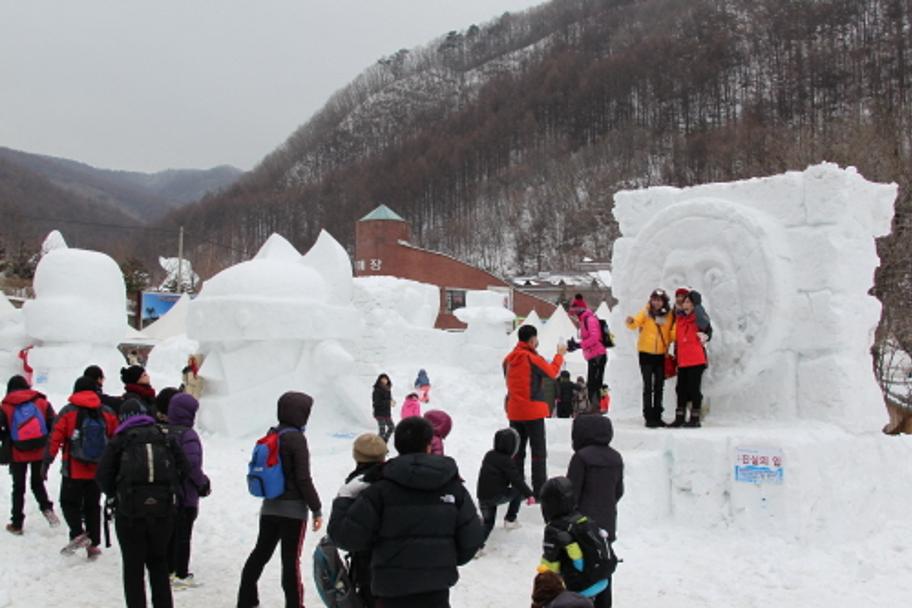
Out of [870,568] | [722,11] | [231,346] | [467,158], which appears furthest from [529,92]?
[870,568]

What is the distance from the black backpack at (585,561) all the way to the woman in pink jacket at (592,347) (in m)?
5.73

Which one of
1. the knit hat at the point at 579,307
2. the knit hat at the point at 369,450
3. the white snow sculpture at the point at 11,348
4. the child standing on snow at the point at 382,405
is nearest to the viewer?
the knit hat at the point at 369,450

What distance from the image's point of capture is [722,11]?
7219cm

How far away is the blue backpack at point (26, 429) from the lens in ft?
18.9

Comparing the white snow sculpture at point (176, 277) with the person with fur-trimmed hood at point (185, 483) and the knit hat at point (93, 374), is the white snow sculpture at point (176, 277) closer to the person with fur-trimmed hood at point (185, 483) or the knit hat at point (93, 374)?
the knit hat at point (93, 374)

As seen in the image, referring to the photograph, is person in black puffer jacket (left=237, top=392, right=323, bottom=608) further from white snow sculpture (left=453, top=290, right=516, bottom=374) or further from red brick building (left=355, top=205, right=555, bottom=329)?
red brick building (left=355, top=205, right=555, bottom=329)

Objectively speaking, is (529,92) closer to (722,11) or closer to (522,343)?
(722,11)

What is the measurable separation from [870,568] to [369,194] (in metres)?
65.3

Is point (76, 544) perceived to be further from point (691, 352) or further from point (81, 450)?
point (691, 352)

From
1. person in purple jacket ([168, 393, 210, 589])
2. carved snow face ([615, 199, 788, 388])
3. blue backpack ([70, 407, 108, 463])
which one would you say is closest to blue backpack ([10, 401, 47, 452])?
blue backpack ([70, 407, 108, 463])

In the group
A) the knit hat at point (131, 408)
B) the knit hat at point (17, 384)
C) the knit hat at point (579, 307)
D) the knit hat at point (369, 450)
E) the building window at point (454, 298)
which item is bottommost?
the knit hat at point (369, 450)

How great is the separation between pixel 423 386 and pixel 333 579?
1273cm

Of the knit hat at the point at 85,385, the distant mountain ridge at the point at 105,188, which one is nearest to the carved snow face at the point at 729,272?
the knit hat at the point at 85,385

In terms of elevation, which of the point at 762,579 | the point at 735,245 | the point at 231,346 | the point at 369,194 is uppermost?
the point at 369,194
